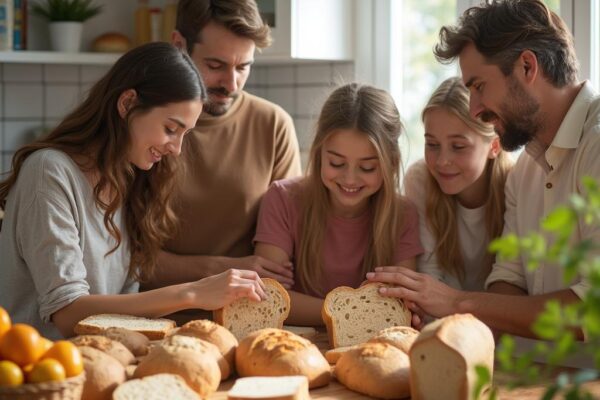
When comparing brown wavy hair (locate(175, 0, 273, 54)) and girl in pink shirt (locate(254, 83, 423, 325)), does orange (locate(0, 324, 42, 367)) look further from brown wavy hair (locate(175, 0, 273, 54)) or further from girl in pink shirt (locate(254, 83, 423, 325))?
brown wavy hair (locate(175, 0, 273, 54))

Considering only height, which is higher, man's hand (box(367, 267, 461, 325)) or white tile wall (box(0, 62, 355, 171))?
white tile wall (box(0, 62, 355, 171))

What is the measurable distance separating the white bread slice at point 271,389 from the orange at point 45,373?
0.34m

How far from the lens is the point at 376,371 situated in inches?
64.2

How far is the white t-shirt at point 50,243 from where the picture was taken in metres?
2.04

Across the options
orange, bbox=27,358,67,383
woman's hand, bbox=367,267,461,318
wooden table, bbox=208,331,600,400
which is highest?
orange, bbox=27,358,67,383

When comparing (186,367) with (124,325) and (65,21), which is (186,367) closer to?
(124,325)

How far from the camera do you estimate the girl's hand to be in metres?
2.07

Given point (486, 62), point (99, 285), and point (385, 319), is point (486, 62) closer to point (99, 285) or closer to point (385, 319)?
point (385, 319)

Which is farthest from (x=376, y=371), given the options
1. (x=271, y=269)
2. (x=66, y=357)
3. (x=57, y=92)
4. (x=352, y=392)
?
(x=57, y=92)

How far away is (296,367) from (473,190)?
1.08m

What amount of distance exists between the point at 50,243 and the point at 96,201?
0.21m

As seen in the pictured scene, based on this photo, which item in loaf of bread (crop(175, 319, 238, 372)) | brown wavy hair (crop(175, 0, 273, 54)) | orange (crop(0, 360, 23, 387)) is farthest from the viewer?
brown wavy hair (crop(175, 0, 273, 54))

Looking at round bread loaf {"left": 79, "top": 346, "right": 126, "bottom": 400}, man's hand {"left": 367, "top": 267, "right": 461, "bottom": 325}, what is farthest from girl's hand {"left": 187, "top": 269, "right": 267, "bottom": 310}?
round bread loaf {"left": 79, "top": 346, "right": 126, "bottom": 400}

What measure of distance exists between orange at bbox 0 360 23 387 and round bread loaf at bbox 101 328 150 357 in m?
0.59
